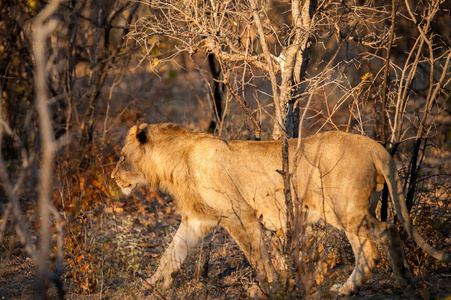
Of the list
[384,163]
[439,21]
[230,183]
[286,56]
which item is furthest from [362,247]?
[439,21]

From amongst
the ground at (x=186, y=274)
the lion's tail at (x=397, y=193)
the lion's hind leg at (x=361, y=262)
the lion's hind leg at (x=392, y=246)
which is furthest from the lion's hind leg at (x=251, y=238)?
the lion's tail at (x=397, y=193)

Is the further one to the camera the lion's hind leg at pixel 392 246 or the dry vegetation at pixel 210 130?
the lion's hind leg at pixel 392 246

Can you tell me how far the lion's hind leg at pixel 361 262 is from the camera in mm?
4090

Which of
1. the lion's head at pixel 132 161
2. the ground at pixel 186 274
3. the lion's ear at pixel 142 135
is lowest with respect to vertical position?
the ground at pixel 186 274

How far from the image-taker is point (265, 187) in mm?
4355

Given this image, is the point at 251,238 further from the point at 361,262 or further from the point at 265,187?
the point at 361,262

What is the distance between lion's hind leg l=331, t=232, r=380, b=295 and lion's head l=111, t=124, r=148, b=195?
2189 millimetres

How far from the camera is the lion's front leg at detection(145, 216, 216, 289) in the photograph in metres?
4.67

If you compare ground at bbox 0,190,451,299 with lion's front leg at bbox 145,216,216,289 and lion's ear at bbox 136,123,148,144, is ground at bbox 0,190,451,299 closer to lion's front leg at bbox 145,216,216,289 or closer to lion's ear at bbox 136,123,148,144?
lion's front leg at bbox 145,216,216,289

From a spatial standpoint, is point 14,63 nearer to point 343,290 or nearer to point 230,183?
point 230,183

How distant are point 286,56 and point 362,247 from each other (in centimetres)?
184

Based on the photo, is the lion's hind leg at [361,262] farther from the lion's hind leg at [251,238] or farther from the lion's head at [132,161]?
the lion's head at [132,161]

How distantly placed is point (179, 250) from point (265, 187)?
1124 mm

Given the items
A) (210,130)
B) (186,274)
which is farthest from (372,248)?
(210,130)
